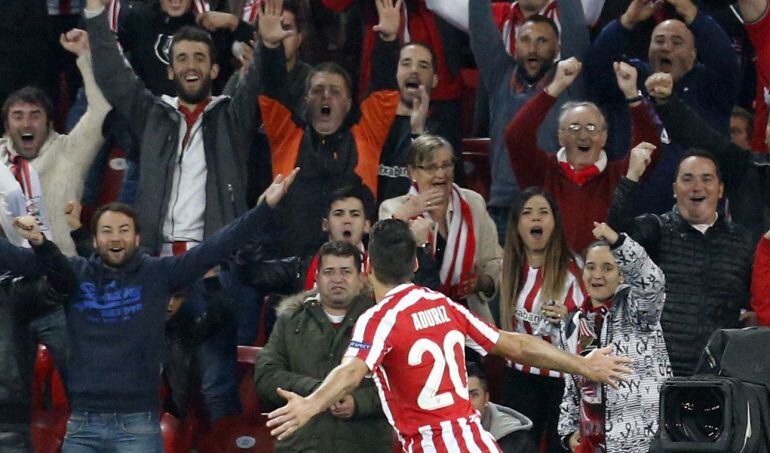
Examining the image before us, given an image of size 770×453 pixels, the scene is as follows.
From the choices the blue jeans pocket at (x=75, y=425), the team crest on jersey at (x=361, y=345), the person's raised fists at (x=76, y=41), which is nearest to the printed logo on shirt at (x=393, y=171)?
the person's raised fists at (x=76, y=41)

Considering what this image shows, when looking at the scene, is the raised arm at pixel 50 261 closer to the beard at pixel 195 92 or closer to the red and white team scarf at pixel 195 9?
the beard at pixel 195 92

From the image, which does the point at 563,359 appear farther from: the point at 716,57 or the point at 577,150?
the point at 716,57

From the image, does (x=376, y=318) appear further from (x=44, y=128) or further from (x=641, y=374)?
(x=44, y=128)

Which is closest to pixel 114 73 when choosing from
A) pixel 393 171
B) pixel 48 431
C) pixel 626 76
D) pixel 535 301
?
pixel 393 171

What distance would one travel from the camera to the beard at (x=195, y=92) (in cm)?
970

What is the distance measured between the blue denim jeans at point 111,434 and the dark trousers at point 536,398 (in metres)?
1.85

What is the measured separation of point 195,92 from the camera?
31.8 feet

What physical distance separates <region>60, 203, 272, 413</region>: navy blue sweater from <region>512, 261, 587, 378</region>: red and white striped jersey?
146cm

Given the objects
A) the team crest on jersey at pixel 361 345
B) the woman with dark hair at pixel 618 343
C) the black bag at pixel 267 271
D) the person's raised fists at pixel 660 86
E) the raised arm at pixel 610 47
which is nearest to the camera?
the team crest on jersey at pixel 361 345

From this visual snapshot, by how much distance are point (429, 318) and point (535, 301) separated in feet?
6.29

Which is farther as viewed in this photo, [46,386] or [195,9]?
[195,9]

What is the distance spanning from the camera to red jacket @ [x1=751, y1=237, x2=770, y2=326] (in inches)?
326

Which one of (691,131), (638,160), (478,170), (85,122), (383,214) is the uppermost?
(85,122)

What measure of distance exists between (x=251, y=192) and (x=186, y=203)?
85 cm
